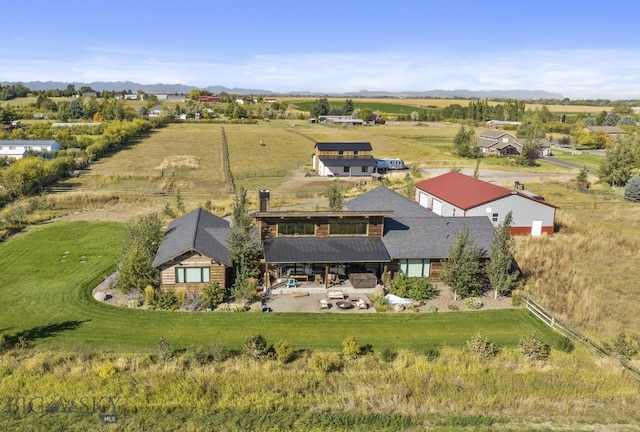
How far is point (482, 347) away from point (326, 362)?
296 inches

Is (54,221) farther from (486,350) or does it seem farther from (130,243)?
(486,350)

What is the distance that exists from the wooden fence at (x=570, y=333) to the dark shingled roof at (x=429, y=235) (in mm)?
4800

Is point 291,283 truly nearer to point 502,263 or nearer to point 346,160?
point 502,263

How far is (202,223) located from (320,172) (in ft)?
151

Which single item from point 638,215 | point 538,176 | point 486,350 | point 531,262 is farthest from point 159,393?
point 538,176

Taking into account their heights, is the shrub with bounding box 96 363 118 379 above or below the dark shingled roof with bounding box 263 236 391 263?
below

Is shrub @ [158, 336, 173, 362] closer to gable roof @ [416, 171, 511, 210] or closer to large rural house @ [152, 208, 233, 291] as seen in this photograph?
large rural house @ [152, 208, 233, 291]

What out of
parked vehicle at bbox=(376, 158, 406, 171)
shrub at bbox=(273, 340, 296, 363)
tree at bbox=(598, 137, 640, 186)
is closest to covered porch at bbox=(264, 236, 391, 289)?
shrub at bbox=(273, 340, 296, 363)

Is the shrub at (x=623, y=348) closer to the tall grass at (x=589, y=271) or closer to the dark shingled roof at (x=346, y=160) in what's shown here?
the tall grass at (x=589, y=271)

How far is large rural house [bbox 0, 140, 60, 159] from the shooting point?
82.3 m

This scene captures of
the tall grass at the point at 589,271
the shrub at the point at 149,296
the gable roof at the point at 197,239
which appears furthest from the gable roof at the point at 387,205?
the shrub at the point at 149,296

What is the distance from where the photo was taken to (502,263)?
1190 inches

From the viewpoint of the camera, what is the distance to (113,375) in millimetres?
20188

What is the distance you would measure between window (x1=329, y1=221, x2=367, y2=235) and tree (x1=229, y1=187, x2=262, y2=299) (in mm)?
5153
